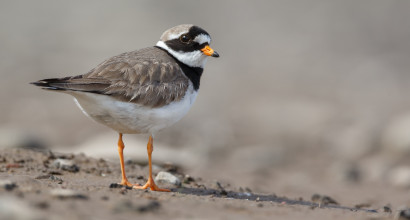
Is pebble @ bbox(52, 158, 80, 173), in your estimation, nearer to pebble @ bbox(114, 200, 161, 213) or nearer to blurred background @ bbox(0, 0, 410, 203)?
blurred background @ bbox(0, 0, 410, 203)

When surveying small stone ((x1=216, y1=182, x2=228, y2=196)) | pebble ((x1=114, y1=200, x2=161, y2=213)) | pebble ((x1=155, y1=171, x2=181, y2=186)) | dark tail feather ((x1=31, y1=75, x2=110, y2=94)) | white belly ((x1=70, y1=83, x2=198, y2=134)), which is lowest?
small stone ((x1=216, y1=182, x2=228, y2=196))

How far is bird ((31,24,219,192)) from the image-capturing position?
596cm

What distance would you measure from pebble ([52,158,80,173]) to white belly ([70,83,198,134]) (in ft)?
3.28

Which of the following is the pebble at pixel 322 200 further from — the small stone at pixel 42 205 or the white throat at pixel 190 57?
the small stone at pixel 42 205

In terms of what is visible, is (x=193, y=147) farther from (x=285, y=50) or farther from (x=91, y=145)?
(x=285, y=50)

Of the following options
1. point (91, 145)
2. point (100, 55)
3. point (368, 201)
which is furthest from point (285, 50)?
point (368, 201)

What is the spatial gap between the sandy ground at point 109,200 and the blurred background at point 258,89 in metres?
1.56

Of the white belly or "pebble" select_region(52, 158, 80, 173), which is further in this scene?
"pebble" select_region(52, 158, 80, 173)

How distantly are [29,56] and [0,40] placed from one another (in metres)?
2.63

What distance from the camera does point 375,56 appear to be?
19.7 m

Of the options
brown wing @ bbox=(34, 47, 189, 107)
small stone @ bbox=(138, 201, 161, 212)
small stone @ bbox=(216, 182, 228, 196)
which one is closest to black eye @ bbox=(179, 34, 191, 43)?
brown wing @ bbox=(34, 47, 189, 107)

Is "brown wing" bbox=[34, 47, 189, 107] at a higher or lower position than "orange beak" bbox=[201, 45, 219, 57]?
lower

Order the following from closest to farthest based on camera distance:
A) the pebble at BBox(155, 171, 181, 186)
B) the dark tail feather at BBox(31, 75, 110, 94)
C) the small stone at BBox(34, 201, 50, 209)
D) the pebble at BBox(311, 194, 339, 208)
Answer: the small stone at BBox(34, 201, 50, 209) → the dark tail feather at BBox(31, 75, 110, 94) → the pebble at BBox(155, 171, 181, 186) → the pebble at BBox(311, 194, 339, 208)

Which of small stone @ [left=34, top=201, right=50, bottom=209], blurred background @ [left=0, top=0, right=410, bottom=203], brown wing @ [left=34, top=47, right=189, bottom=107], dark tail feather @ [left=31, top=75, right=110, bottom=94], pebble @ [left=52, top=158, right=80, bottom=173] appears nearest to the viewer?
small stone @ [left=34, top=201, right=50, bottom=209]
